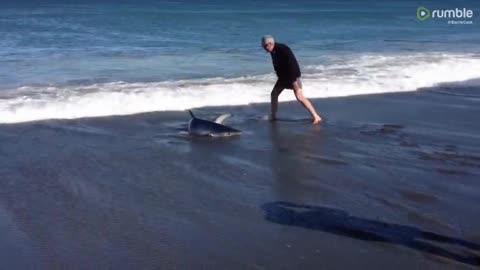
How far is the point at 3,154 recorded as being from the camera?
830 centimetres

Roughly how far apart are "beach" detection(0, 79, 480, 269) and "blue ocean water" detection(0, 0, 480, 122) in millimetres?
1777

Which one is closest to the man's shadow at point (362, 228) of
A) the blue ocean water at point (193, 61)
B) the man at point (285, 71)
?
the man at point (285, 71)

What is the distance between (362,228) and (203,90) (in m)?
7.68

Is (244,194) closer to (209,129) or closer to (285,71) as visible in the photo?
(209,129)

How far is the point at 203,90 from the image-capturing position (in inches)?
517

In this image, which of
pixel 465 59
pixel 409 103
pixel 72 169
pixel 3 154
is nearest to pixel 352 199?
pixel 72 169

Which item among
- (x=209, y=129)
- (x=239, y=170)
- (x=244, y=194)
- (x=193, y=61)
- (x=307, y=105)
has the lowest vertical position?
(x=244, y=194)

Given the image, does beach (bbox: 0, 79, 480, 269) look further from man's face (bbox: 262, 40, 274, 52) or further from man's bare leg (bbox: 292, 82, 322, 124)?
man's face (bbox: 262, 40, 274, 52)

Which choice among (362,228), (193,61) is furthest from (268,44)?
(193,61)

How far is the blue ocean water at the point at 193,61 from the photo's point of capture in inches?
487

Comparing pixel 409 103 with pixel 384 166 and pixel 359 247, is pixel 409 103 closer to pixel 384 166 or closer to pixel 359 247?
pixel 384 166

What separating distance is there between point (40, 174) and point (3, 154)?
105cm

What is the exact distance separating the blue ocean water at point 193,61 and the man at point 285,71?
5.81 feet

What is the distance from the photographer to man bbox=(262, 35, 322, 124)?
10.1 metres
